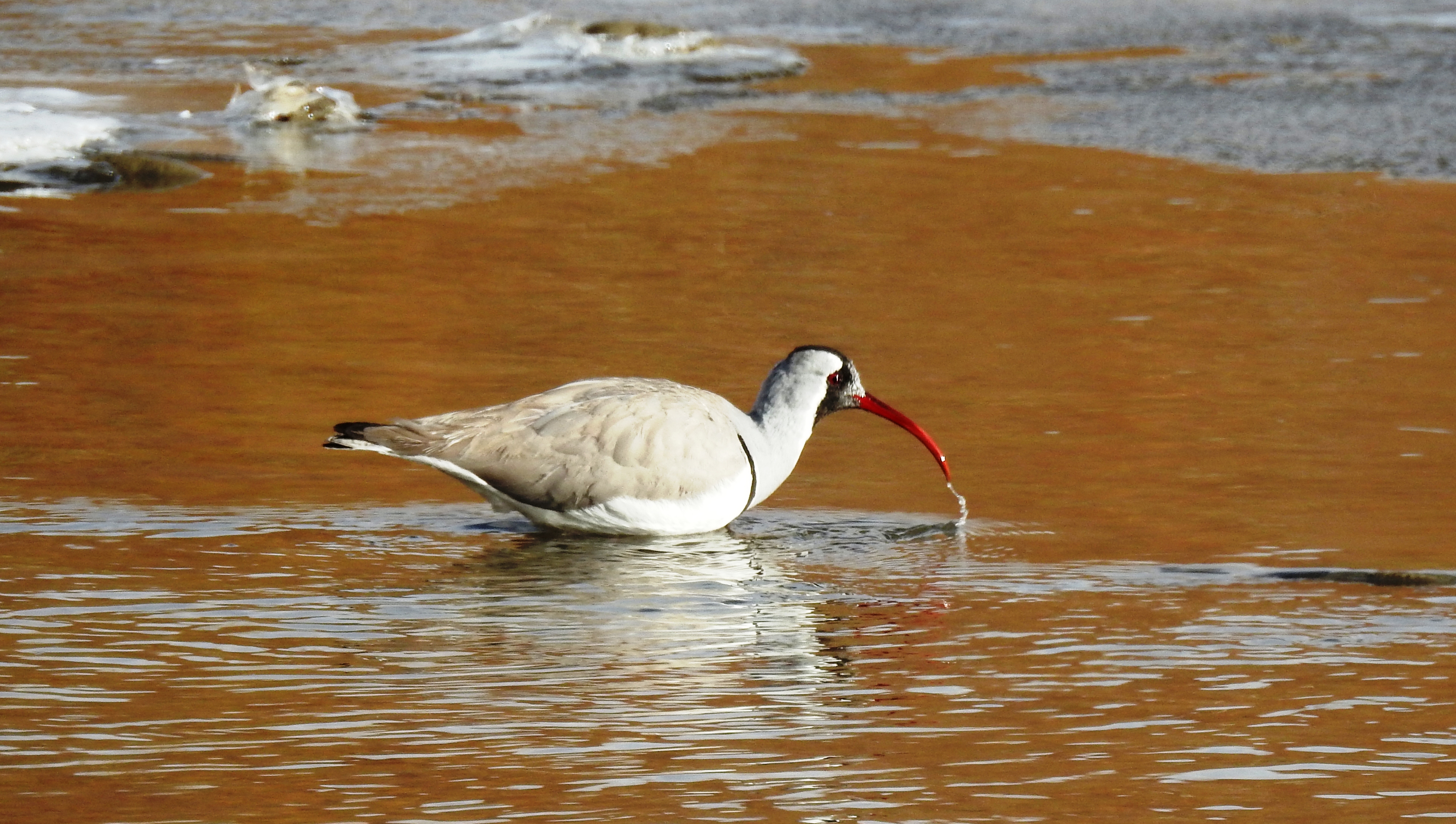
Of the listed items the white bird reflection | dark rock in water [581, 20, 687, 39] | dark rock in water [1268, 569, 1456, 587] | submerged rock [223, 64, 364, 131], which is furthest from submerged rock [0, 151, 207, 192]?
dark rock in water [1268, 569, 1456, 587]

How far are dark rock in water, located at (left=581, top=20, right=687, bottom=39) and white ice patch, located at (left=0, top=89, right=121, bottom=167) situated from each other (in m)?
5.08

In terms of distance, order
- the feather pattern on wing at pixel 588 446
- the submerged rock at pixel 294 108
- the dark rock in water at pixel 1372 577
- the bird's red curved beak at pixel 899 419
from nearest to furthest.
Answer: the dark rock in water at pixel 1372 577, the feather pattern on wing at pixel 588 446, the bird's red curved beak at pixel 899 419, the submerged rock at pixel 294 108

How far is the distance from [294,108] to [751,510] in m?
8.97

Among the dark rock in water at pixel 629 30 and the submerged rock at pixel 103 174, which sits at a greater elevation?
the dark rock in water at pixel 629 30

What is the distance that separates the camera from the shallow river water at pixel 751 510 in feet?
16.3

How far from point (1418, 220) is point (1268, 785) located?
8.11 m

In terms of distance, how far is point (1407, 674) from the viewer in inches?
222

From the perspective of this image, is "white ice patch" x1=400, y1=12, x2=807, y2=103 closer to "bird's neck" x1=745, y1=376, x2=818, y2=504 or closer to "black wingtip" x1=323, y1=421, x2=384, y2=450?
"bird's neck" x1=745, y1=376, x2=818, y2=504

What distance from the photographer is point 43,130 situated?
46.8 feet

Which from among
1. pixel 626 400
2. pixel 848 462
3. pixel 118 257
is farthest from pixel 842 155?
pixel 626 400

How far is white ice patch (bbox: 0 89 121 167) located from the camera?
45.6 feet

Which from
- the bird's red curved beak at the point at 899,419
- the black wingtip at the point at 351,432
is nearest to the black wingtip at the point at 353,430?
the black wingtip at the point at 351,432

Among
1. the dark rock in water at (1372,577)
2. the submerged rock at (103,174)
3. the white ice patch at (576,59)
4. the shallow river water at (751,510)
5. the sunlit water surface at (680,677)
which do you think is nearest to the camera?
the sunlit water surface at (680,677)

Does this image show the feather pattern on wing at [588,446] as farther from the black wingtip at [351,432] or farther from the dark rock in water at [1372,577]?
the dark rock in water at [1372,577]
